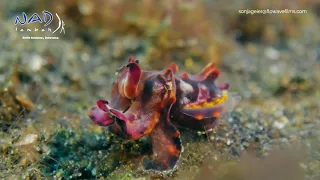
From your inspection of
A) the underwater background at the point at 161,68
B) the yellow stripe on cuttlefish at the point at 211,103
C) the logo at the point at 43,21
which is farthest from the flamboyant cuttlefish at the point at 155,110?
the logo at the point at 43,21

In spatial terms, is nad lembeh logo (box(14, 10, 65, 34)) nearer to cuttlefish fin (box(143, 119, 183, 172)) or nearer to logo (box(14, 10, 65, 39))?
logo (box(14, 10, 65, 39))

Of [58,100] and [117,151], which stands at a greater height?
[117,151]

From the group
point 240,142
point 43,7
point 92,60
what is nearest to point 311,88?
point 240,142

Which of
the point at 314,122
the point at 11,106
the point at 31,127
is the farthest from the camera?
the point at 314,122

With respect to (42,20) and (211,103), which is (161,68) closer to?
(42,20)

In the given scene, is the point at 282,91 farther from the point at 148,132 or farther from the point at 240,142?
the point at 148,132

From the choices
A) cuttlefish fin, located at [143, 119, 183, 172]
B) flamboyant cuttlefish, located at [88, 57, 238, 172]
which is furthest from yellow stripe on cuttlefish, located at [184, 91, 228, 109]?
cuttlefish fin, located at [143, 119, 183, 172]
